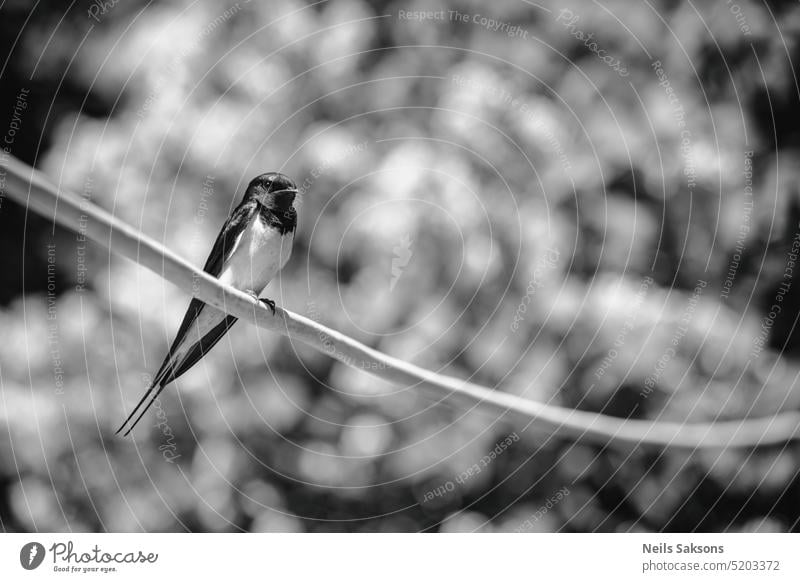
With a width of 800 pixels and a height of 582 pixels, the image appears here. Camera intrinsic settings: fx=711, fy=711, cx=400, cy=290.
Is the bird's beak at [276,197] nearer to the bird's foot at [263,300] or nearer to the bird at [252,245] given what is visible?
the bird at [252,245]

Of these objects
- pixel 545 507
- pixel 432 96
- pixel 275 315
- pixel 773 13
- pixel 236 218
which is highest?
pixel 773 13

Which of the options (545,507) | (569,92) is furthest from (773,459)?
(569,92)

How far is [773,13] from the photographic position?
1148 millimetres

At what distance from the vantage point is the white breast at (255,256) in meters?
0.96

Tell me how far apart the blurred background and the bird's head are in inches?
1.4

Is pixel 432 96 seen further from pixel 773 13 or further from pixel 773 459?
pixel 773 459

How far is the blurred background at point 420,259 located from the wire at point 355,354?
3 centimetres

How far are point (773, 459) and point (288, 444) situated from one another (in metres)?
0.76

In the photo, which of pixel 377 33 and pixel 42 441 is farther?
pixel 377 33

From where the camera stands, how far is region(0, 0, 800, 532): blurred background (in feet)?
3.19
